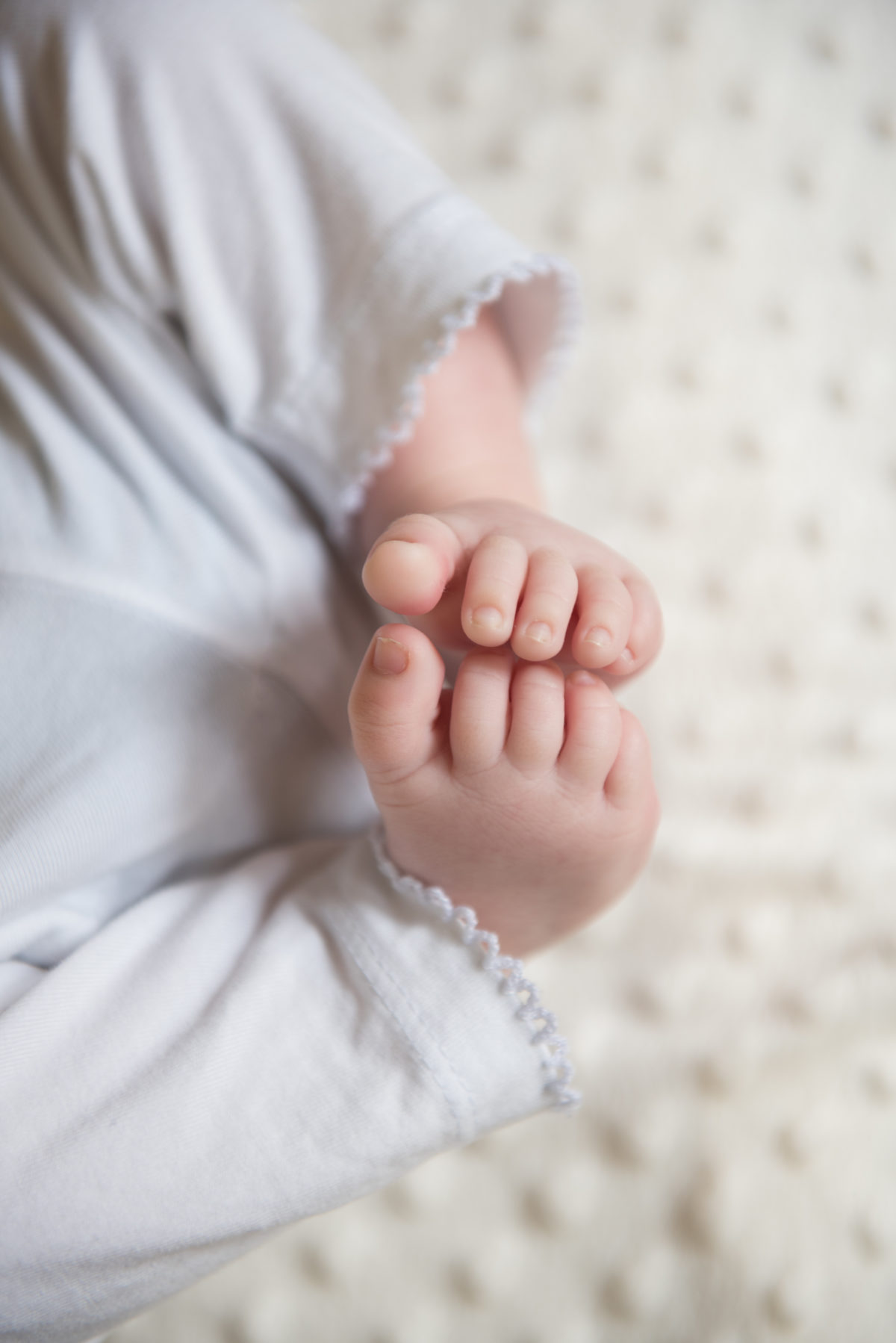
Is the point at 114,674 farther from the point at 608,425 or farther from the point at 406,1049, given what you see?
the point at 608,425

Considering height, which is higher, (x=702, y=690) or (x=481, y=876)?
(x=702, y=690)

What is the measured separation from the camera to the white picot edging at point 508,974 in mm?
445

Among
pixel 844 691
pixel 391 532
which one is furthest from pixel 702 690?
pixel 391 532

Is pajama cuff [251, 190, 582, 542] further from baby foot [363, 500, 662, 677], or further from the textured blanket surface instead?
the textured blanket surface

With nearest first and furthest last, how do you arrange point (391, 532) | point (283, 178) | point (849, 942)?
1. point (391, 532)
2. point (283, 178)
3. point (849, 942)

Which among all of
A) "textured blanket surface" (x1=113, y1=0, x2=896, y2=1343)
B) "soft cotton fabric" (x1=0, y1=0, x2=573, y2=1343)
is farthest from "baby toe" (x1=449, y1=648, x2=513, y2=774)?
"textured blanket surface" (x1=113, y1=0, x2=896, y2=1343)

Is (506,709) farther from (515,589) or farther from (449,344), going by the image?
(449,344)

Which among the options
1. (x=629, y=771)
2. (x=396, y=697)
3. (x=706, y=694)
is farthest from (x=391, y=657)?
(x=706, y=694)

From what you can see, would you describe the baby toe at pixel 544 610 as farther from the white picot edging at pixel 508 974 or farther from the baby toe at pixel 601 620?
the white picot edging at pixel 508 974

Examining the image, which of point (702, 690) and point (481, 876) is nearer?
point (481, 876)

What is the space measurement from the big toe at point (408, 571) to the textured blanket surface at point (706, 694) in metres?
0.30

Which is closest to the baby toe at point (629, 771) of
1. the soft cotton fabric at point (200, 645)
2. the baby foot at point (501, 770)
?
the baby foot at point (501, 770)

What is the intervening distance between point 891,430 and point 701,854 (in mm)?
317

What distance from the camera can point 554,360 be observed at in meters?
0.56
